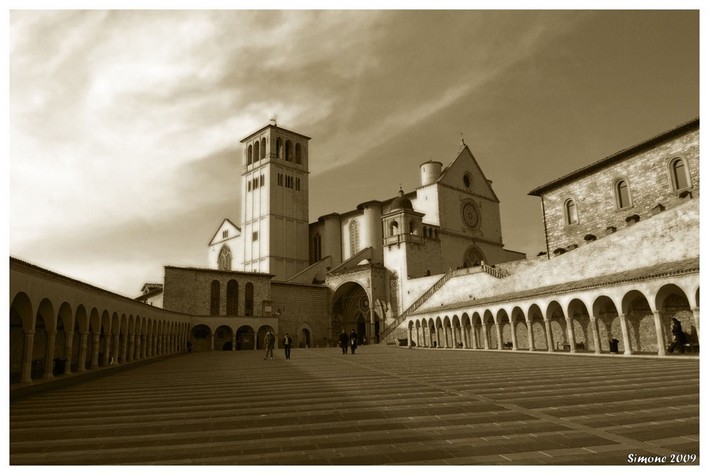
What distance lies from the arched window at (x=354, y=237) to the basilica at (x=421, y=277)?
0.58 feet

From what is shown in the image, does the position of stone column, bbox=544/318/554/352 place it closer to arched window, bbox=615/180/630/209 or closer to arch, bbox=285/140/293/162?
arched window, bbox=615/180/630/209

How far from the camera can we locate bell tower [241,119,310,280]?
60375 millimetres

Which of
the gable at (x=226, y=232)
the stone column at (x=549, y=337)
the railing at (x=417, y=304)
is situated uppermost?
the gable at (x=226, y=232)

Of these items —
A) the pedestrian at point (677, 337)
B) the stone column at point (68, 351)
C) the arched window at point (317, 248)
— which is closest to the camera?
the stone column at point (68, 351)

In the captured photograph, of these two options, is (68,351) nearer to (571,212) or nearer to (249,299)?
(571,212)

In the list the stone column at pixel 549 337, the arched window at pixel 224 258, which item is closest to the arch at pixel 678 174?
the stone column at pixel 549 337

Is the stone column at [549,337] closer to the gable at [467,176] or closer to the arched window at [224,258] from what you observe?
the gable at [467,176]

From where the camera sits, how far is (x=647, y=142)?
27875mm

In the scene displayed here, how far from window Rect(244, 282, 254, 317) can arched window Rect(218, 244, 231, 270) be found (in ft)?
73.4

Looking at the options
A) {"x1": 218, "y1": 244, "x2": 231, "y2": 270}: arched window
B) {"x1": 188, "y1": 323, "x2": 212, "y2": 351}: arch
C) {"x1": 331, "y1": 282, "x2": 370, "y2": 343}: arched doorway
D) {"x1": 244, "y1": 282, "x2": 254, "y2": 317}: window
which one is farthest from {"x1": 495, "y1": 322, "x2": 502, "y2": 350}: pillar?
{"x1": 218, "y1": 244, "x2": 231, "y2": 270}: arched window

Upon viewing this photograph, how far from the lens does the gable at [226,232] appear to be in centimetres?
6806

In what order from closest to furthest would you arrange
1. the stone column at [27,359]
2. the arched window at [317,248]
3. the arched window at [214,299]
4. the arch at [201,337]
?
the stone column at [27,359]
the arch at [201,337]
the arched window at [214,299]
the arched window at [317,248]

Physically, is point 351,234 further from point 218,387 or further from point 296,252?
point 218,387

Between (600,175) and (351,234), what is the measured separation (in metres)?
34.1
